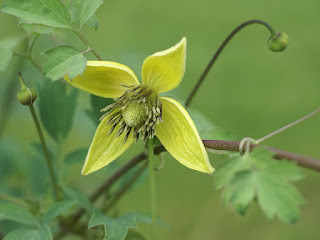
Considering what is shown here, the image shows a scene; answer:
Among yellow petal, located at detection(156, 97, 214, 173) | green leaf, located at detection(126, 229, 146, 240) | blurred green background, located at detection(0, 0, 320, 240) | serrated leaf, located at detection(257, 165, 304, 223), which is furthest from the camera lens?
blurred green background, located at detection(0, 0, 320, 240)

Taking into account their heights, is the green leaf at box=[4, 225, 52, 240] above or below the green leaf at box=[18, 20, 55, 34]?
below

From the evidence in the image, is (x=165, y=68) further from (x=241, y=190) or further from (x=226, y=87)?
(x=226, y=87)

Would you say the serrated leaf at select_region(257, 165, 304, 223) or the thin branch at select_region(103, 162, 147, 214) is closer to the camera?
the serrated leaf at select_region(257, 165, 304, 223)

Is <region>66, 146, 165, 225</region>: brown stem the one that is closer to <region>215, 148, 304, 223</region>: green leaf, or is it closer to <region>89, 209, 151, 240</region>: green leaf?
<region>89, 209, 151, 240</region>: green leaf

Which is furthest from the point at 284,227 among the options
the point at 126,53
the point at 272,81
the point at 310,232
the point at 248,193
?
the point at 248,193

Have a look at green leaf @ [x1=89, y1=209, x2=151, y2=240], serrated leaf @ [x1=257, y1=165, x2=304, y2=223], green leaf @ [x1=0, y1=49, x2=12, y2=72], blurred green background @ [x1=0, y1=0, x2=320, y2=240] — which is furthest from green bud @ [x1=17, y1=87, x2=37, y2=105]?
blurred green background @ [x1=0, y1=0, x2=320, y2=240]

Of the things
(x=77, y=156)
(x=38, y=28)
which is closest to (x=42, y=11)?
(x=38, y=28)

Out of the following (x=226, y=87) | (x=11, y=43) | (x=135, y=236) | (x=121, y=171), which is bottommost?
(x=226, y=87)

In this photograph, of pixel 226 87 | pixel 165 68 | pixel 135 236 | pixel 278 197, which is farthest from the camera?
pixel 226 87
